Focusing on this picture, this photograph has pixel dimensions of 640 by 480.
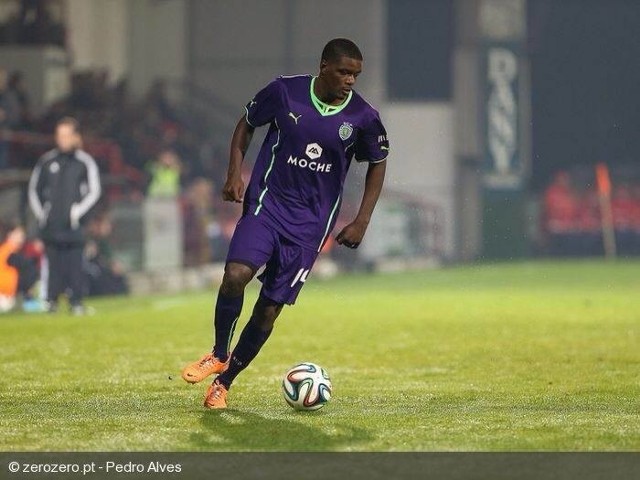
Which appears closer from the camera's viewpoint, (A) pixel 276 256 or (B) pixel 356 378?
(A) pixel 276 256

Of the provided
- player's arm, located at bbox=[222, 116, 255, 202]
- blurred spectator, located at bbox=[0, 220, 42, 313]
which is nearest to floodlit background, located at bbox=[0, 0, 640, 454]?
blurred spectator, located at bbox=[0, 220, 42, 313]

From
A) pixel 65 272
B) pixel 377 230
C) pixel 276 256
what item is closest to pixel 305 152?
pixel 276 256

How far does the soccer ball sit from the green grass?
94mm

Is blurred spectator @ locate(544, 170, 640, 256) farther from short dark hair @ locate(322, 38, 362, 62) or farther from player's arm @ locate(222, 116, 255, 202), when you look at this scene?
short dark hair @ locate(322, 38, 362, 62)

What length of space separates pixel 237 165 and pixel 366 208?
73 cm

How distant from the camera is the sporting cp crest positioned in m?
8.34

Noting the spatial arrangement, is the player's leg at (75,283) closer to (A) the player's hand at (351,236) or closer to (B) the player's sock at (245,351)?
(B) the player's sock at (245,351)

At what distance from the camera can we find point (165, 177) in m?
26.0

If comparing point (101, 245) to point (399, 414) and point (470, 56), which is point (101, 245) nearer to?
point (399, 414)

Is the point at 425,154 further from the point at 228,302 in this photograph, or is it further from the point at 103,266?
the point at 228,302

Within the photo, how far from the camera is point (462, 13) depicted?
40.9 m

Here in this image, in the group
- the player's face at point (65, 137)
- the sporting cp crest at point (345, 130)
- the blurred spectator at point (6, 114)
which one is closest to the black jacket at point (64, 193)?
the player's face at point (65, 137)

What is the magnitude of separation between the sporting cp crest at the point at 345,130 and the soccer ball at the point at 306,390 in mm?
1273
